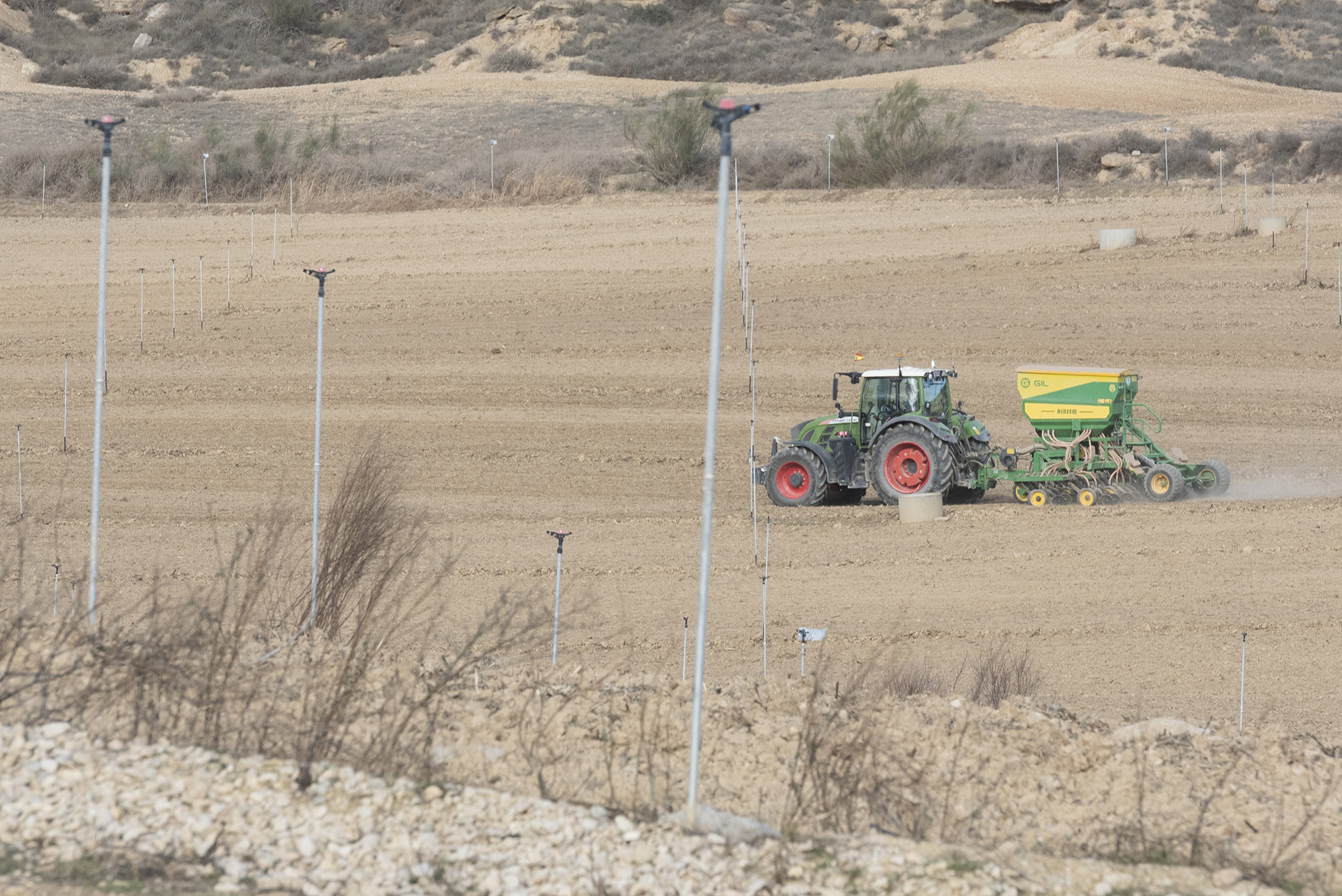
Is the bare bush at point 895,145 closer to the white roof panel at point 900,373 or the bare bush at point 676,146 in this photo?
the bare bush at point 676,146

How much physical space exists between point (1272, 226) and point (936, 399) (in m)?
11.1

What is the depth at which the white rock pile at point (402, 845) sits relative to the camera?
6.31m

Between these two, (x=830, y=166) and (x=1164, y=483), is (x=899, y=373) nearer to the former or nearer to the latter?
(x=1164, y=483)

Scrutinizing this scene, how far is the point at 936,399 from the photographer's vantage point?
57.7 feet

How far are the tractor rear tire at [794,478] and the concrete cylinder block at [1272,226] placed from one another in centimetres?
1201

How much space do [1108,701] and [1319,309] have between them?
14.6 metres

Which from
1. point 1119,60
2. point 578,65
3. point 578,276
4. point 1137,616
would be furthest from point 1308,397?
point 578,65

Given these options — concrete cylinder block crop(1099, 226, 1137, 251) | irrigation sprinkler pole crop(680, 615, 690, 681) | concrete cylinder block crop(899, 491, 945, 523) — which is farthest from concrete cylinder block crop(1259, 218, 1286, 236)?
irrigation sprinkler pole crop(680, 615, 690, 681)

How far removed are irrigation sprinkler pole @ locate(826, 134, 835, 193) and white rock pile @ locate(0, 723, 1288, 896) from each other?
24.7 metres

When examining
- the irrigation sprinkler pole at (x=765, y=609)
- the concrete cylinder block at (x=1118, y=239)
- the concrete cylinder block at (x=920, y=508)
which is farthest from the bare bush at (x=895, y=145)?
the irrigation sprinkler pole at (x=765, y=609)

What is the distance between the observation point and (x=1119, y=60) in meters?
45.9

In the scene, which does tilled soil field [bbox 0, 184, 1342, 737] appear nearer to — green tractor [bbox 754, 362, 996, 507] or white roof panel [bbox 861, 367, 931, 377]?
green tractor [bbox 754, 362, 996, 507]

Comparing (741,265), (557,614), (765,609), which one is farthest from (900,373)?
(741,265)

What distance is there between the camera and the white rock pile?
6.31 m
